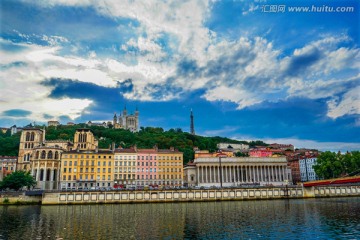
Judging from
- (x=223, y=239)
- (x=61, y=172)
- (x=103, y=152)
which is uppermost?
(x=103, y=152)

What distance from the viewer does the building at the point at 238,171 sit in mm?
102625

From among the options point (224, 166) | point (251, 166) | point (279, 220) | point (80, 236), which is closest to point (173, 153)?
A: point (224, 166)

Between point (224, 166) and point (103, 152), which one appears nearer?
point (103, 152)

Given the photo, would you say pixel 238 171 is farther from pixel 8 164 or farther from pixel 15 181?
pixel 8 164

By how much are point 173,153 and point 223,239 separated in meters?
69.2

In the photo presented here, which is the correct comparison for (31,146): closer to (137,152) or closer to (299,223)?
(137,152)

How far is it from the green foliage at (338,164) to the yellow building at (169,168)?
47.1 metres

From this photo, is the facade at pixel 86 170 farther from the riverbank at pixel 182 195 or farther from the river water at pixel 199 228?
the river water at pixel 199 228

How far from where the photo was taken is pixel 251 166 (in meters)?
107

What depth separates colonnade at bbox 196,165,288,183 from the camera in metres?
103

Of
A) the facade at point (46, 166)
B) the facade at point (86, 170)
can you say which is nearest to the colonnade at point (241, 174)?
the facade at point (86, 170)

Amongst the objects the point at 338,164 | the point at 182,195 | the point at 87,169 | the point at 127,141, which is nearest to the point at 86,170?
the point at 87,169

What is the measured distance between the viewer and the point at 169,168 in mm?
93438

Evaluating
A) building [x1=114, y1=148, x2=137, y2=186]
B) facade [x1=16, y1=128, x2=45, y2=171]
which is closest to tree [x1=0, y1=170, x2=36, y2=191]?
building [x1=114, y1=148, x2=137, y2=186]
